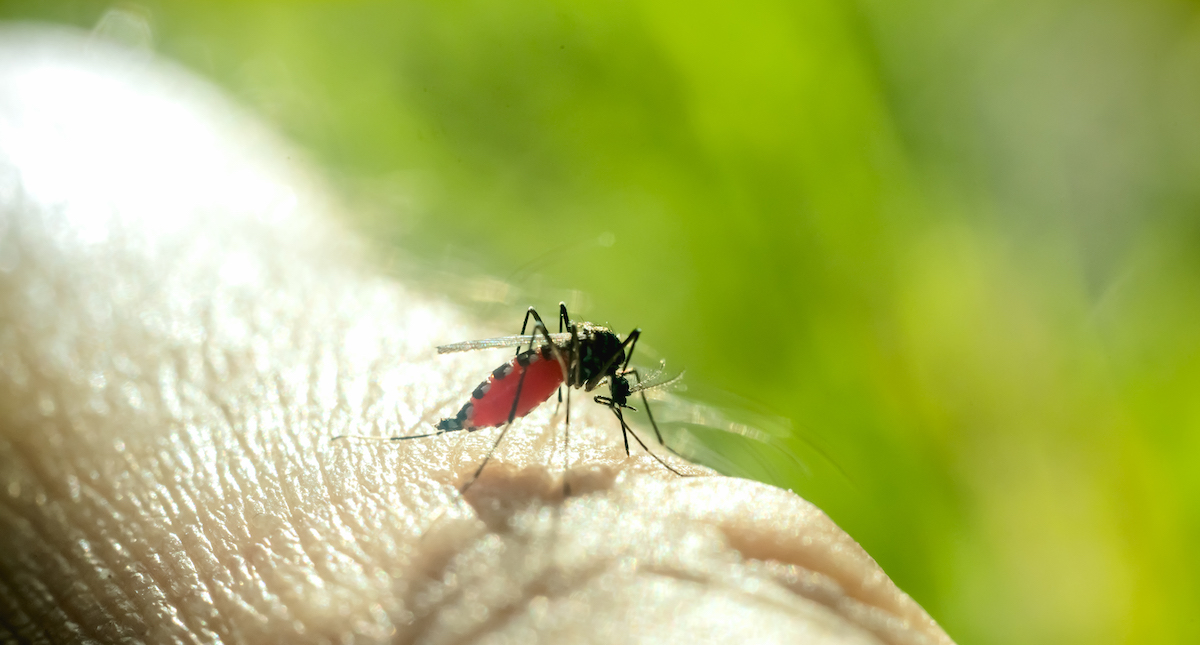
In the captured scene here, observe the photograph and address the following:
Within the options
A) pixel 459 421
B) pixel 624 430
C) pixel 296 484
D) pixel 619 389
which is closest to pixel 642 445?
pixel 624 430

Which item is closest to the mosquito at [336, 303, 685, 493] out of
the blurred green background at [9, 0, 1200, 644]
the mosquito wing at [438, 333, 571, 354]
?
the mosquito wing at [438, 333, 571, 354]

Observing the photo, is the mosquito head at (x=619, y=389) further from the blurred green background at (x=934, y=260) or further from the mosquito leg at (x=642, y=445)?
the blurred green background at (x=934, y=260)

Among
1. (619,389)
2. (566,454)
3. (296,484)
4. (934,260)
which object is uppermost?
(934,260)

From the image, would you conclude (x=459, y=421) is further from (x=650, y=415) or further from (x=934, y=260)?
(x=934, y=260)

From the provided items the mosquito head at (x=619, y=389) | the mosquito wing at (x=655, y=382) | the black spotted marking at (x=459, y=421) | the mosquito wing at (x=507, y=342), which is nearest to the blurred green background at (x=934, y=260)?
the mosquito wing at (x=655, y=382)

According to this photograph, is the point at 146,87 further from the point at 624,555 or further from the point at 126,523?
the point at 624,555

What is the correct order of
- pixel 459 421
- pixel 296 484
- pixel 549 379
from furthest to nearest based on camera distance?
1. pixel 549 379
2. pixel 459 421
3. pixel 296 484
